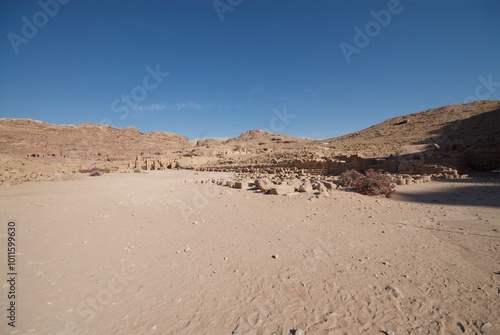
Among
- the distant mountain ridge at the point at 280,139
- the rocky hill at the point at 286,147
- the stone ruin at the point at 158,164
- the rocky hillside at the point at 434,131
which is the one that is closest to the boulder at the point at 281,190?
the rocky hill at the point at 286,147

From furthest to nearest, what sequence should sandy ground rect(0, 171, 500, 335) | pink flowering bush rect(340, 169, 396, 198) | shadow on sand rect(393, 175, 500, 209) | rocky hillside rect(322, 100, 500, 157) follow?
rocky hillside rect(322, 100, 500, 157) < pink flowering bush rect(340, 169, 396, 198) < shadow on sand rect(393, 175, 500, 209) < sandy ground rect(0, 171, 500, 335)

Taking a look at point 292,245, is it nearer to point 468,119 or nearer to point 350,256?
point 350,256

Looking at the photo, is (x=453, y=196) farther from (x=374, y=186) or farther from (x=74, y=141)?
(x=74, y=141)

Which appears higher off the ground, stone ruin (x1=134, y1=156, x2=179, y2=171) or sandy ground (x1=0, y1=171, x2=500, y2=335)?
stone ruin (x1=134, y1=156, x2=179, y2=171)

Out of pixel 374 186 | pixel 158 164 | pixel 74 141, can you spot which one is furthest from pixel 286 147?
pixel 74 141

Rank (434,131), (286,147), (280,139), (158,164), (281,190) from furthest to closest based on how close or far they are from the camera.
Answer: (280,139) < (286,147) < (434,131) < (158,164) < (281,190)

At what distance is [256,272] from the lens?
3670 mm

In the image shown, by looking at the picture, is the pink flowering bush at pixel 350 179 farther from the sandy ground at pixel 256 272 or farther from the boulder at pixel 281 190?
the sandy ground at pixel 256 272

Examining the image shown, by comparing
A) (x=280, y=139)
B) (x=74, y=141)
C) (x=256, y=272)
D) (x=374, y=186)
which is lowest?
(x=256, y=272)

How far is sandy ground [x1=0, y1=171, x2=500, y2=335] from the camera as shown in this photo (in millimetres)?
2648

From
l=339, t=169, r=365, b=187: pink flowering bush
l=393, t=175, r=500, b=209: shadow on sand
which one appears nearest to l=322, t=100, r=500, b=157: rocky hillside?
l=393, t=175, r=500, b=209: shadow on sand

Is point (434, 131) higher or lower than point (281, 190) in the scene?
higher

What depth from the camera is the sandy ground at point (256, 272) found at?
2.65 m

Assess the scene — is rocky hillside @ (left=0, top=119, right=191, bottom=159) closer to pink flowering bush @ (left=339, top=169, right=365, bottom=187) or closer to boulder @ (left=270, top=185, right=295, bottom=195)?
boulder @ (left=270, top=185, right=295, bottom=195)
